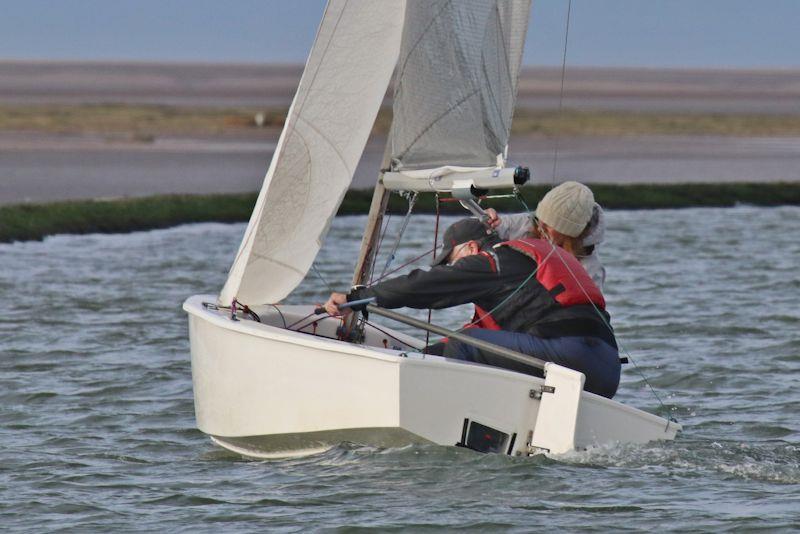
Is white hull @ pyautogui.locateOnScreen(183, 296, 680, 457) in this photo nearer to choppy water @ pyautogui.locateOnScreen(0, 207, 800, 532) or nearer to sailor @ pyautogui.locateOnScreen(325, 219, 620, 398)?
choppy water @ pyautogui.locateOnScreen(0, 207, 800, 532)

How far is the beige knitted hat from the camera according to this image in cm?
895

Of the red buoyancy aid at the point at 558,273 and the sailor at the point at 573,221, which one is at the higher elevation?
the sailor at the point at 573,221

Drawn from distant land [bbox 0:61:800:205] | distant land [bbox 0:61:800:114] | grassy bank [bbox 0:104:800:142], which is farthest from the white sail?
distant land [bbox 0:61:800:114]

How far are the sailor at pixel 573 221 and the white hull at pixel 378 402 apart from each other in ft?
3.26

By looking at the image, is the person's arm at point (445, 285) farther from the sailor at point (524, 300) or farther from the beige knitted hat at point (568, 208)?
the beige knitted hat at point (568, 208)

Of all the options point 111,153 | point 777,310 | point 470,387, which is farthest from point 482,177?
point 111,153

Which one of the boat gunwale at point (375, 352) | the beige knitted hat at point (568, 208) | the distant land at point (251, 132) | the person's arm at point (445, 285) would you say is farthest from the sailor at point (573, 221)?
the distant land at point (251, 132)

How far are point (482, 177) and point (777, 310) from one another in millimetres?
7545

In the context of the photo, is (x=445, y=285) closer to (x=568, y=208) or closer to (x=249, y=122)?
(x=568, y=208)

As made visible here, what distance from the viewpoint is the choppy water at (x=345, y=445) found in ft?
26.9

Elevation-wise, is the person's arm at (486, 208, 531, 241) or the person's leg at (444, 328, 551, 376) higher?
the person's arm at (486, 208, 531, 241)

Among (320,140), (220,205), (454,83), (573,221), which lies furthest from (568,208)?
(220,205)

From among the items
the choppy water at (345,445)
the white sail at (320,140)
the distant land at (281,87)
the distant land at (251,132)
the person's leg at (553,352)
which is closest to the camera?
the choppy water at (345,445)

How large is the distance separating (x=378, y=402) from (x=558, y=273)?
45.9 inches
